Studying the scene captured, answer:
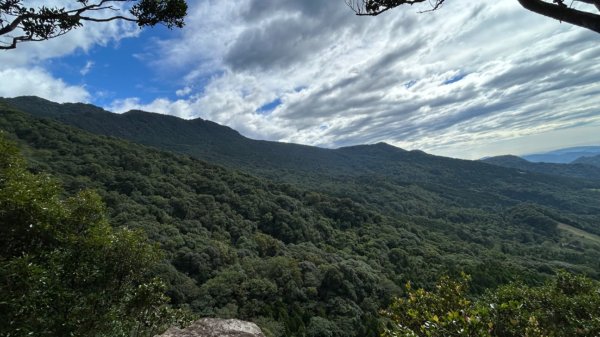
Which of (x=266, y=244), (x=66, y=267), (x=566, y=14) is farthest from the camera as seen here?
(x=266, y=244)

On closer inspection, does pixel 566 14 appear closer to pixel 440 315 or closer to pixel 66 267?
pixel 440 315

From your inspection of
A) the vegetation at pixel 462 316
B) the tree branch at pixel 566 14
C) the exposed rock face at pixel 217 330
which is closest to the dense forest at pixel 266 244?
the exposed rock face at pixel 217 330

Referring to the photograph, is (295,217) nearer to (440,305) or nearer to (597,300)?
(597,300)

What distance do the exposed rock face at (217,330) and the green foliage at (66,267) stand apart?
67 cm

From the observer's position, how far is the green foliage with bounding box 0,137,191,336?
382 inches

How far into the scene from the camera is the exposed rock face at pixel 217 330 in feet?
46.0

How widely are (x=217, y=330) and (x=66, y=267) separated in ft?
21.7

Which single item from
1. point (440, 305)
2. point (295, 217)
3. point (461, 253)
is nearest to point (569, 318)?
point (440, 305)

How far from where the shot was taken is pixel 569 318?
18.7 metres

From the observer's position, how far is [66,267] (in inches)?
483

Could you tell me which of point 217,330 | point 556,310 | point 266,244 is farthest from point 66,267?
point 266,244

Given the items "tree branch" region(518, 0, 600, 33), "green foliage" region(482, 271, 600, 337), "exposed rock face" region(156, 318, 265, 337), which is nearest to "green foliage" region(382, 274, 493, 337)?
"green foliage" region(482, 271, 600, 337)

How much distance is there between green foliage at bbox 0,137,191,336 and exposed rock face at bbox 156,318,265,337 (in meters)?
0.67

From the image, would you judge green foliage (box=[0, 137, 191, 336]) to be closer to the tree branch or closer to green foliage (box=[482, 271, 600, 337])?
green foliage (box=[482, 271, 600, 337])
